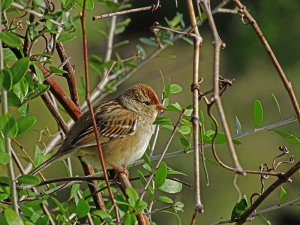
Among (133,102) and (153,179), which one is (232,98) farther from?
(153,179)

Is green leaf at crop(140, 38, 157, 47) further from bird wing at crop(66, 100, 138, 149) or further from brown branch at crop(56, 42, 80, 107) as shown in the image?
bird wing at crop(66, 100, 138, 149)

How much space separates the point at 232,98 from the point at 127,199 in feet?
41.0

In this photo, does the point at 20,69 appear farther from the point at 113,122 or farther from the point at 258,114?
the point at 113,122

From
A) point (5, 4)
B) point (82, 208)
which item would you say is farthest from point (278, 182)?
point (5, 4)

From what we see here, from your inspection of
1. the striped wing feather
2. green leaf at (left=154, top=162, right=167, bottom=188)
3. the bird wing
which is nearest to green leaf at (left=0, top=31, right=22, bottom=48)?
green leaf at (left=154, top=162, right=167, bottom=188)

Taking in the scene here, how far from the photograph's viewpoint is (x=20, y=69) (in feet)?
6.75

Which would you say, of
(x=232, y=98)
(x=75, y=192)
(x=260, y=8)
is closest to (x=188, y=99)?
(x=232, y=98)

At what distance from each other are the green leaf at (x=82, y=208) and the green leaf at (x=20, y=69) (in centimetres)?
43

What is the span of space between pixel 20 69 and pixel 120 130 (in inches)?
64.5

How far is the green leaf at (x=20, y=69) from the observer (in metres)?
2.05

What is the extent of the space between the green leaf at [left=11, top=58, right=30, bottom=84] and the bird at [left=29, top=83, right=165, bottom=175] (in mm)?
1080

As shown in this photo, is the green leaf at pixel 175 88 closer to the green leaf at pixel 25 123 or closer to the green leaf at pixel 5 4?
the green leaf at pixel 25 123

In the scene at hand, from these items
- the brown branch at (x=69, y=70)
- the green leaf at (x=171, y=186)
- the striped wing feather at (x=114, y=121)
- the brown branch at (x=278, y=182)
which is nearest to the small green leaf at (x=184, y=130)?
the green leaf at (x=171, y=186)

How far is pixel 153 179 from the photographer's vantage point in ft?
8.14
